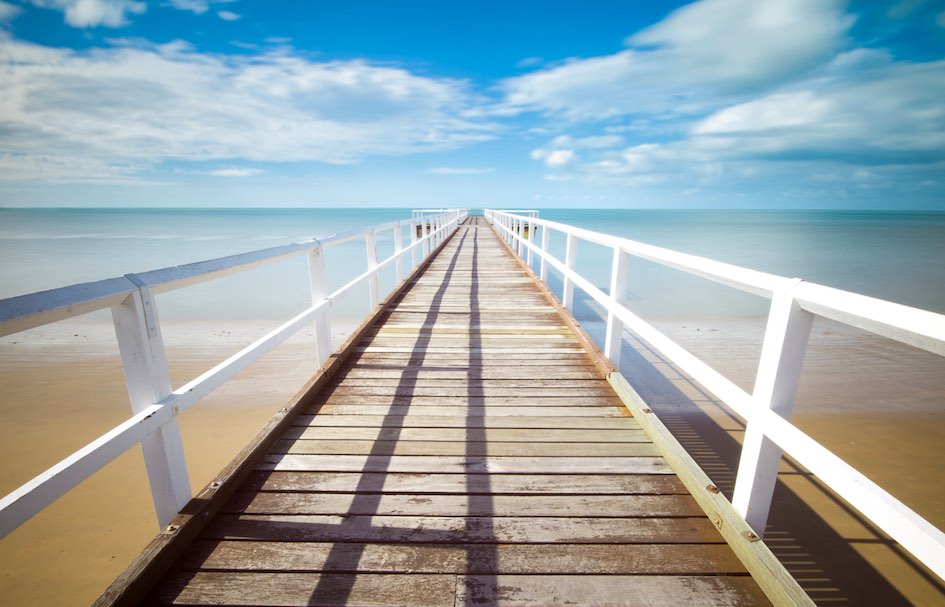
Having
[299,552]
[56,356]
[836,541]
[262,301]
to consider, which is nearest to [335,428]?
[299,552]

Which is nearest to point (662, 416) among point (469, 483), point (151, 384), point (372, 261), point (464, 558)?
point (372, 261)

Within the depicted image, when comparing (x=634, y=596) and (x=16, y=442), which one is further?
(x=16, y=442)

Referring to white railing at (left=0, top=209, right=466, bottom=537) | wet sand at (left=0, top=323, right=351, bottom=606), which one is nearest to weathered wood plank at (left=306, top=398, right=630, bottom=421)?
white railing at (left=0, top=209, right=466, bottom=537)

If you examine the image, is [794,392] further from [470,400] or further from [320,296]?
[320,296]

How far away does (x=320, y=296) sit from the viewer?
328 centimetres

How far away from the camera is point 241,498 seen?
194 cm

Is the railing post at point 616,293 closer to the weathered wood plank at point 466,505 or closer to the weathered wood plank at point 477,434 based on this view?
the weathered wood plank at point 477,434

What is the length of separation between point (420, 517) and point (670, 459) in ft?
4.50

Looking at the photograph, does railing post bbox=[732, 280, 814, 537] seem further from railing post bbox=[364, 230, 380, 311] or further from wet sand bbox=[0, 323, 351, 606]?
wet sand bbox=[0, 323, 351, 606]

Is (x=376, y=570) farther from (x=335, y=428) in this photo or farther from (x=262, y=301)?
(x=262, y=301)

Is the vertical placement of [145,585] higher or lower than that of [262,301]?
higher

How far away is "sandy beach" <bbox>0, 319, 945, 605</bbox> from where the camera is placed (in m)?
3.54

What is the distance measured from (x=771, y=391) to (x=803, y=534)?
3.76 meters

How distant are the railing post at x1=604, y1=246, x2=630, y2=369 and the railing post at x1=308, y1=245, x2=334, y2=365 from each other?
2.17 metres
